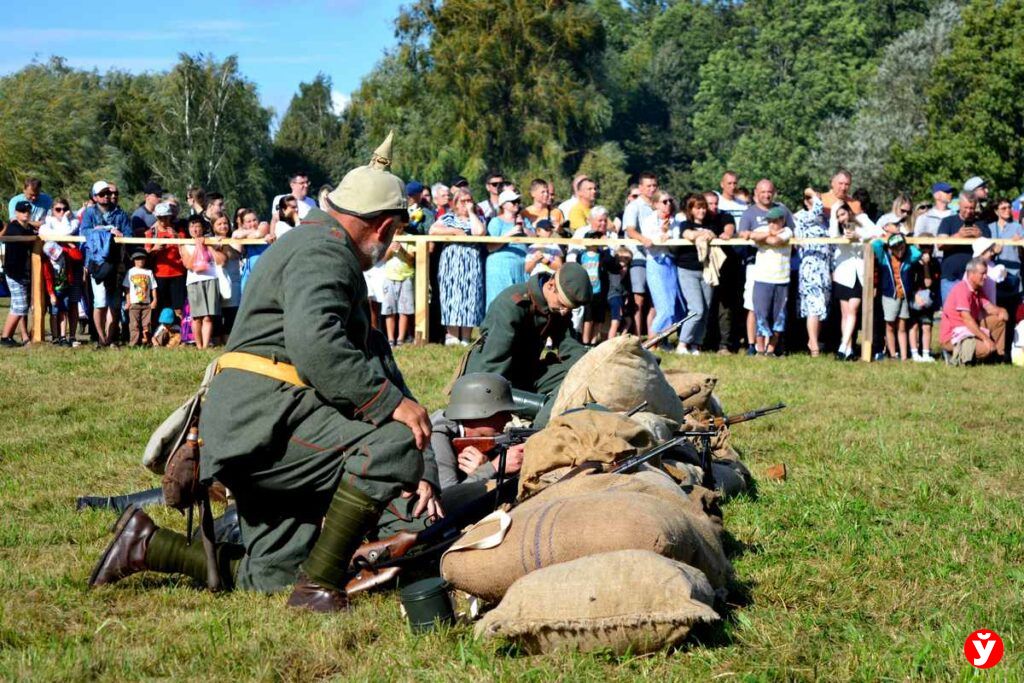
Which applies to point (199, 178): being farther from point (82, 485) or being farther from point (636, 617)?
point (636, 617)

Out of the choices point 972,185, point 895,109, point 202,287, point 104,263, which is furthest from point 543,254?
point 895,109

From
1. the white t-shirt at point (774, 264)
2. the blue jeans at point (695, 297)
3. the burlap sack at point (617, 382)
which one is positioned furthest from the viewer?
→ the blue jeans at point (695, 297)

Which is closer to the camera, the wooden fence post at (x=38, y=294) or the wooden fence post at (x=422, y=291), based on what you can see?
the wooden fence post at (x=422, y=291)

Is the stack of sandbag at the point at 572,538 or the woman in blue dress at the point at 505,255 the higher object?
the woman in blue dress at the point at 505,255

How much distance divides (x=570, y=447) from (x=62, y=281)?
10.1 meters

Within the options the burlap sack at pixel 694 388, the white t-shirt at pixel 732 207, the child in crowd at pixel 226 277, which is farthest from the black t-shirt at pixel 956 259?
the child in crowd at pixel 226 277

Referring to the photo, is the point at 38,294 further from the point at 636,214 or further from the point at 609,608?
the point at 609,608

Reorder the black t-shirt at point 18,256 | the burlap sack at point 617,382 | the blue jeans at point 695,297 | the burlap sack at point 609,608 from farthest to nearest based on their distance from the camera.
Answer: the black t-shirt at point 18,256, the blue jeans at point 695,297, the burlap sack at point 617,382, the burlap sack at point 609,608

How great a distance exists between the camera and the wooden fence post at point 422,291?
47.3ft

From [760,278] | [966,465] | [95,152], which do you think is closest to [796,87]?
[95,152]

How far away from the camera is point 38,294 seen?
14719mm

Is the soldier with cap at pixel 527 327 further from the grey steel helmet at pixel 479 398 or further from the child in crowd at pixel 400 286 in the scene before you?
the child in crowd at pixel 400 286

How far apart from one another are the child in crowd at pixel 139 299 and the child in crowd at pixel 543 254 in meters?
4.09

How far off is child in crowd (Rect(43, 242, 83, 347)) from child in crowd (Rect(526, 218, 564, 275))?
500 cm
